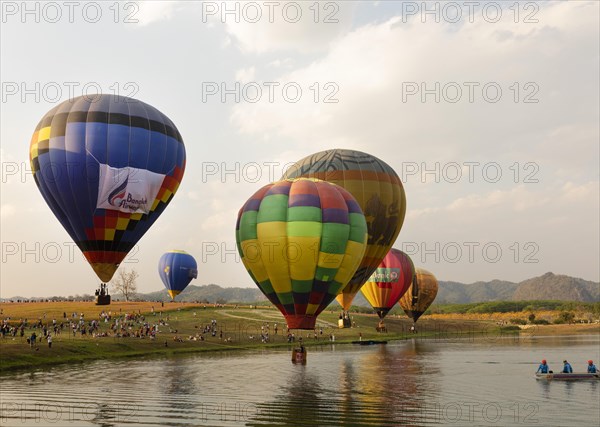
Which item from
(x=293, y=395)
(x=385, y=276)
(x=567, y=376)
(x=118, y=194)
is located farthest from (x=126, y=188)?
(x=385, y=276)

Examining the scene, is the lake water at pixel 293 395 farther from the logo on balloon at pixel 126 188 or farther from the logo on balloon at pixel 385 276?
the logo on balloon at pixel 385 276

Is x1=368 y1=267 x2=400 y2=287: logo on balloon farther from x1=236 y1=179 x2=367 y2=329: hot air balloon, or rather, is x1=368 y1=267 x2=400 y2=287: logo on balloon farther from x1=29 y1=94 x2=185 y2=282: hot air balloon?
x1=29 y1=94 x2=185 y2=282: hot air balloon

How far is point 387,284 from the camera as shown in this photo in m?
88.8

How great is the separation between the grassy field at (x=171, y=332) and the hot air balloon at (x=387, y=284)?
23.4 feet

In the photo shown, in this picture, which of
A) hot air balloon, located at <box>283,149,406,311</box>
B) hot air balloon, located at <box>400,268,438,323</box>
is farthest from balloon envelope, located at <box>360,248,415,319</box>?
hot air balloon, located at <box>283,149,406,311</box>

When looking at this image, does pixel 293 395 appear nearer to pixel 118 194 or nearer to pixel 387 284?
pixel 118 194

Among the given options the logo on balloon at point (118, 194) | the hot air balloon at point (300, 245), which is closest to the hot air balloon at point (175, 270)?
the logo on balloon at point (118, 194)

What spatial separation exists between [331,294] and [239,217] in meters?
8.88

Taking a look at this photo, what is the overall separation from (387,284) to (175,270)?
143 feet

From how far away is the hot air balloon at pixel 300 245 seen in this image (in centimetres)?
4141

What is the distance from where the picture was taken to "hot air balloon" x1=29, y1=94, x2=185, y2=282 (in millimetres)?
45250

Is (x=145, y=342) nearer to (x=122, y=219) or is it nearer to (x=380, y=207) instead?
(x=122, y=219)

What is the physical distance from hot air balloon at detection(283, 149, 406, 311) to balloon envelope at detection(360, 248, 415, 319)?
2931 cm

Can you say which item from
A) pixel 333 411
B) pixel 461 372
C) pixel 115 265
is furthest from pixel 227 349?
pixel 333 411
